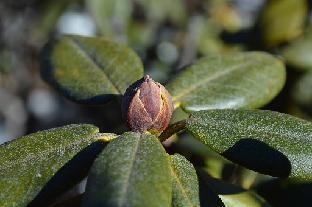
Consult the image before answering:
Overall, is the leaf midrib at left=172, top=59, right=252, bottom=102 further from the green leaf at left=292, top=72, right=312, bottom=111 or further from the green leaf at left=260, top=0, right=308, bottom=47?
the green leaf at left=260, top=0, right=308, bottom=47

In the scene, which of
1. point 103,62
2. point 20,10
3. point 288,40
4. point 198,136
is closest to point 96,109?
point 20,10

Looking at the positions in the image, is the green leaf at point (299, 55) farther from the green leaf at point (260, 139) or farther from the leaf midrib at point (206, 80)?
the green leaf at point (260, 139)

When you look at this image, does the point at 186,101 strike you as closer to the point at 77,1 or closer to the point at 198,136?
the point at 198,136

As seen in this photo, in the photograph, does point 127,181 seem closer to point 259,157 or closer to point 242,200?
point 259,157

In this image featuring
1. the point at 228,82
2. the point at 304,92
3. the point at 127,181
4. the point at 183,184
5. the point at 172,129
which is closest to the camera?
the point at 127,181

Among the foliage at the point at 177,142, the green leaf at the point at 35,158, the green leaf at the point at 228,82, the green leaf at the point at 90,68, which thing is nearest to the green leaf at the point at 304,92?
the foliage at the point at 177,142

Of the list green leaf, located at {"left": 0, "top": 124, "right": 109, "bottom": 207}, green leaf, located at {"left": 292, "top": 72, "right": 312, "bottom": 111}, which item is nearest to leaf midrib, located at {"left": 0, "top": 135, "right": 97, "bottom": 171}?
green leaf, located at {"left": 0, "top": 124, "right": 109, "bottom": 207}

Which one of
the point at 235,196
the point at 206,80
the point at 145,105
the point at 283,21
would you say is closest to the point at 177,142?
the point at 206,80
